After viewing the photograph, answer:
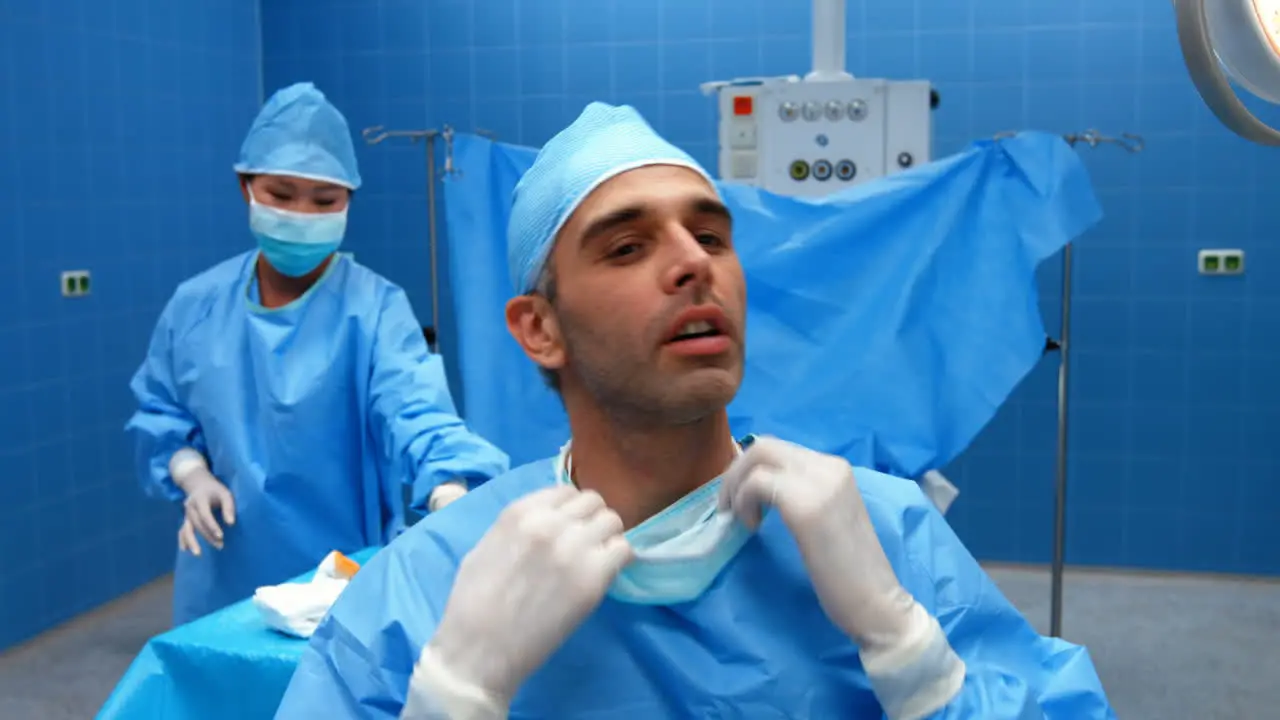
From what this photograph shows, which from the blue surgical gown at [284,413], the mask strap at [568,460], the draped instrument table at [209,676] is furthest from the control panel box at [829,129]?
the mask strap at [568,460]

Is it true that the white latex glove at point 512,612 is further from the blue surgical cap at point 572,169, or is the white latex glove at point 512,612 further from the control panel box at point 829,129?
the control panel box at point 829,129

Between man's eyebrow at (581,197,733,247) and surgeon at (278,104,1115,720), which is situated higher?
man's eyebrow at (581,197,733,247)

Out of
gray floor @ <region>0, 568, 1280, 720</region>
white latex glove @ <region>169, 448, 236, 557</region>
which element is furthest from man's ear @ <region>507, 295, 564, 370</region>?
gray floor @ <region>0, 568, 1280, 720</region>

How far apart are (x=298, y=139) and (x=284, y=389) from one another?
1.49ft

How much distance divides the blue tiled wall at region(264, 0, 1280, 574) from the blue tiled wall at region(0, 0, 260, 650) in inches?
37.4

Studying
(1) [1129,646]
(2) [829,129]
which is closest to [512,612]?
(2) [829,129]

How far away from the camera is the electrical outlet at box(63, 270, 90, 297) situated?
381 centimetres

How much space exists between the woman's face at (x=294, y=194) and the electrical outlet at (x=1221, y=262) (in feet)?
9.20

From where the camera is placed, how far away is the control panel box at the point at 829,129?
324 cm

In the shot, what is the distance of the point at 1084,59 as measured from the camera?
416 centimetres

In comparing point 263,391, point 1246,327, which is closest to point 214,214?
point 263,391

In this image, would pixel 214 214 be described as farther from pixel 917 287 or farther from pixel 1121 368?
pixel 1121 368

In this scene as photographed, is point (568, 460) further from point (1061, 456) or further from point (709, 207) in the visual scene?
point (1061, 456)

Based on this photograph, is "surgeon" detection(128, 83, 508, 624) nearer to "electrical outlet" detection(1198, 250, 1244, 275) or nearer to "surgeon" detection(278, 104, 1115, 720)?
"surgeon" detection(278, 104, 1115, 720)
